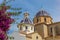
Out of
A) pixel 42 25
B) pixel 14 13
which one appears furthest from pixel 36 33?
pixel 14 13

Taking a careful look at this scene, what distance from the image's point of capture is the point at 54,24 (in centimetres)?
4072

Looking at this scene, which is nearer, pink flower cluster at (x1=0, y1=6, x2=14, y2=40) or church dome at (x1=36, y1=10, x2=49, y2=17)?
pink flower cluster at (x1=0, y1=6, x2=14, y2=40)

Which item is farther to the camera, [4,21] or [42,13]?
[42,13]

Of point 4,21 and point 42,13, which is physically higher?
point 4,21

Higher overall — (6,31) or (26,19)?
(6,31)

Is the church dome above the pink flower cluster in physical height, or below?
below

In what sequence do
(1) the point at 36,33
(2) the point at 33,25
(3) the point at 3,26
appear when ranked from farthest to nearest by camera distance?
(2) the point at 33,25 → (1) the point at 36,33 → (3) the point at 3,26

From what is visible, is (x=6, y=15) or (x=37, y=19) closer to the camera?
(x=6, y=15)

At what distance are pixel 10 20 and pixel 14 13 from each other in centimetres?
31

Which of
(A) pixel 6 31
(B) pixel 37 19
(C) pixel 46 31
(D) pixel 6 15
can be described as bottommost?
(C) pixel 46 31

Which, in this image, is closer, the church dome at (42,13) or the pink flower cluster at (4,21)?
the pink flower cluster at (4,21)

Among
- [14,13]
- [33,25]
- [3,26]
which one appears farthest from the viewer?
[33,25]

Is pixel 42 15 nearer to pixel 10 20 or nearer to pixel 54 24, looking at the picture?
pixel 54 24

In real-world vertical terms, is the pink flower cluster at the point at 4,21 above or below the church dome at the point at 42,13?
above
